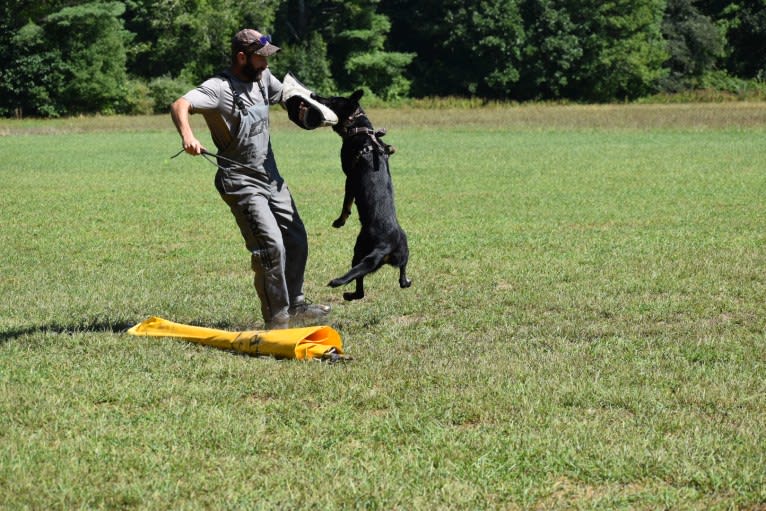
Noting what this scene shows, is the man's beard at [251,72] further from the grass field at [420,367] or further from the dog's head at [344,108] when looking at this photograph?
the grass field at [420,367]

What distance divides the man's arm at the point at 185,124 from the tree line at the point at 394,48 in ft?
165

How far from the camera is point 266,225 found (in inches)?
260

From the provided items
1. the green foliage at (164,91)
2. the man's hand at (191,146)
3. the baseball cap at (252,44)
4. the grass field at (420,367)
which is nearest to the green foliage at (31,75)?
the green foliage at (164,91)

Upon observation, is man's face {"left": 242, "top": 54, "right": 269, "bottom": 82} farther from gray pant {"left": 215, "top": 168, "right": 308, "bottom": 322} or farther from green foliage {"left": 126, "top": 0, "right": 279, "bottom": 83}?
green foliage {"left": 126, "top": 0, "right": 279, "bottom": 83}

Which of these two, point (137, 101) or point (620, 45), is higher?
point (620, 45)

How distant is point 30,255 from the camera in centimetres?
1078

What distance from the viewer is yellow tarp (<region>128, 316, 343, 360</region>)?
235 inches

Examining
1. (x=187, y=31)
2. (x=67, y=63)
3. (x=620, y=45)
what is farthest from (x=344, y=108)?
(x=620, y=45)

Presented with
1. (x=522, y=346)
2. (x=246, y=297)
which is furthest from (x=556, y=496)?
(x=246, y=297)

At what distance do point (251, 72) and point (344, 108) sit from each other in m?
0.70

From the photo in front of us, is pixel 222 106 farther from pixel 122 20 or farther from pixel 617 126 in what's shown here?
pixel 122 20

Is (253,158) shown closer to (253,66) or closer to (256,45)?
(253,66)

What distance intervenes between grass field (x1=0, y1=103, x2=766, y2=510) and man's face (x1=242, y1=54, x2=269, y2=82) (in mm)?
1838

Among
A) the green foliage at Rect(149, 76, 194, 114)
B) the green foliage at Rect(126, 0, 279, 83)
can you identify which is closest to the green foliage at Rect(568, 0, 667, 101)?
the green foliage at Rect(126, 0, 279, 83)
